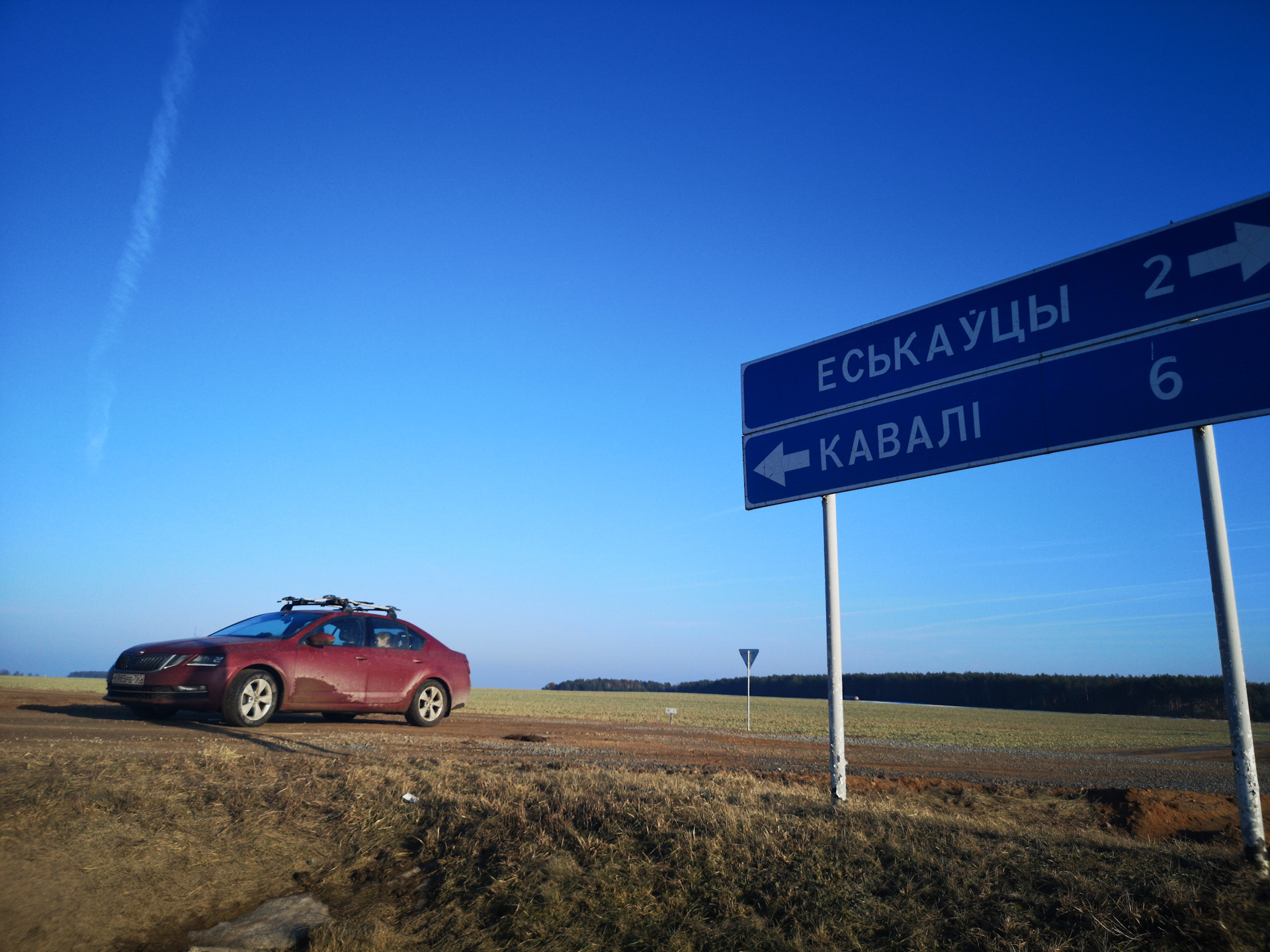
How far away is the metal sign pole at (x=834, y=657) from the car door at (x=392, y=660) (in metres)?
7.77

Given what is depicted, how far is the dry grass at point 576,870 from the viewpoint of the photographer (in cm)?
320

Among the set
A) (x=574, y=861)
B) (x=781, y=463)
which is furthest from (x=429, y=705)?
(x=574, y=861)

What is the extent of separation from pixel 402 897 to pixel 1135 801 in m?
6.78

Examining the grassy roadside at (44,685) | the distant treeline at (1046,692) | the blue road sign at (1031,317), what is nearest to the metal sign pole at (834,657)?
the blue road sign at (1031,317)

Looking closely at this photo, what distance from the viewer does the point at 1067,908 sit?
3182 mm

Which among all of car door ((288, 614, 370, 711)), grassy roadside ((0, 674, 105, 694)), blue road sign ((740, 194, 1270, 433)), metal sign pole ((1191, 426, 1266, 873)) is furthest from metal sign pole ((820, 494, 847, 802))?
grassy roadside ((0, 674, 105, 694))

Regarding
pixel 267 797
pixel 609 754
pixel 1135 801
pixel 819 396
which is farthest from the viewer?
pixel 609 754

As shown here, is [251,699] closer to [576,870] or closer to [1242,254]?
[576,870]

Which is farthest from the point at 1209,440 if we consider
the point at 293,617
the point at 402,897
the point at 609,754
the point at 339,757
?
the point at 293,617

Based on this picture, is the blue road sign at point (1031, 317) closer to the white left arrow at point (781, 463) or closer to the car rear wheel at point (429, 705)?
the white left arrow at point (781, 463)

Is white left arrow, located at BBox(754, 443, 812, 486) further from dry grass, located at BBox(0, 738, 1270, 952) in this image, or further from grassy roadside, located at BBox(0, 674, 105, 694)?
grassy roadside, located at BBox(0, 674, 105, 694)

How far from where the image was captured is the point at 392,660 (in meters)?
11.6

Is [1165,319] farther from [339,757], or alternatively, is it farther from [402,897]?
[339,757]

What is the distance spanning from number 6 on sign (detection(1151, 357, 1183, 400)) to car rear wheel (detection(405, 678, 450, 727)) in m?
10.6
